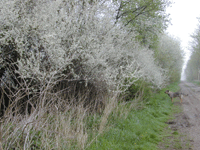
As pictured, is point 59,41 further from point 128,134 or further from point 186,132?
point 186,132

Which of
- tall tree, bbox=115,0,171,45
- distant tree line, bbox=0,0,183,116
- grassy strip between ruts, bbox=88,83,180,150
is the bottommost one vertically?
grassy strip between ruts, bbox=88,83,180,150

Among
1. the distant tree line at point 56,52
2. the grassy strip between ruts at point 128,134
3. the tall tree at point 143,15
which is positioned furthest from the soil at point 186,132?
the tall tree at point 143,15

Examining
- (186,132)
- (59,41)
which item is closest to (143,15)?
(59,41)

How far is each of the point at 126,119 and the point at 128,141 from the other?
1775mm

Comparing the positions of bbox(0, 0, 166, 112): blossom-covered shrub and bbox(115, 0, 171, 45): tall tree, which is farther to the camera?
bbox(115, 0, 171, 45): tall tree

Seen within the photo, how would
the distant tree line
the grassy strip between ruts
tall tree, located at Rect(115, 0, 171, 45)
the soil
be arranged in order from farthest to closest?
tall tree, located at Rect(115, 0, 171, 45), the distant tree line, the soil, the grassy strip between ruts

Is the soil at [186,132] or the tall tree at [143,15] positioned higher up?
the tall tree at [143,15]

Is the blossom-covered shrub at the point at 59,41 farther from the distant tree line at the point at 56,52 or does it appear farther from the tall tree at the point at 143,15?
the tall tree at the point at 143,15

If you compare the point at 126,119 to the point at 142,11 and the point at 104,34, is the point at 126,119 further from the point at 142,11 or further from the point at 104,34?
the point at 142,11

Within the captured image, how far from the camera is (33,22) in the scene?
250 inches

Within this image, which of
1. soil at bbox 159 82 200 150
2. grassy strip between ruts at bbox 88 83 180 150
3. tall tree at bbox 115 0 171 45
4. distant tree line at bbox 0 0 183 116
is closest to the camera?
grassy strip between ruts at bbox 88 83 180 150

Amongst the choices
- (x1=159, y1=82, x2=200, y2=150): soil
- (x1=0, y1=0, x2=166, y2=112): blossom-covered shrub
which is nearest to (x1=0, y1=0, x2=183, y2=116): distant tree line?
(x1=0, y1=0, x2=166, y2=112): blossom-covered shrub

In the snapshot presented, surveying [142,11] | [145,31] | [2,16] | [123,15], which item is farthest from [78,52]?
[145,31]

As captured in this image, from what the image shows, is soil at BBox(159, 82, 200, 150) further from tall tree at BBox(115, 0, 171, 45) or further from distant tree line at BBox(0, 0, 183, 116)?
tall tree at BBox(115, 0, 171, 45)
